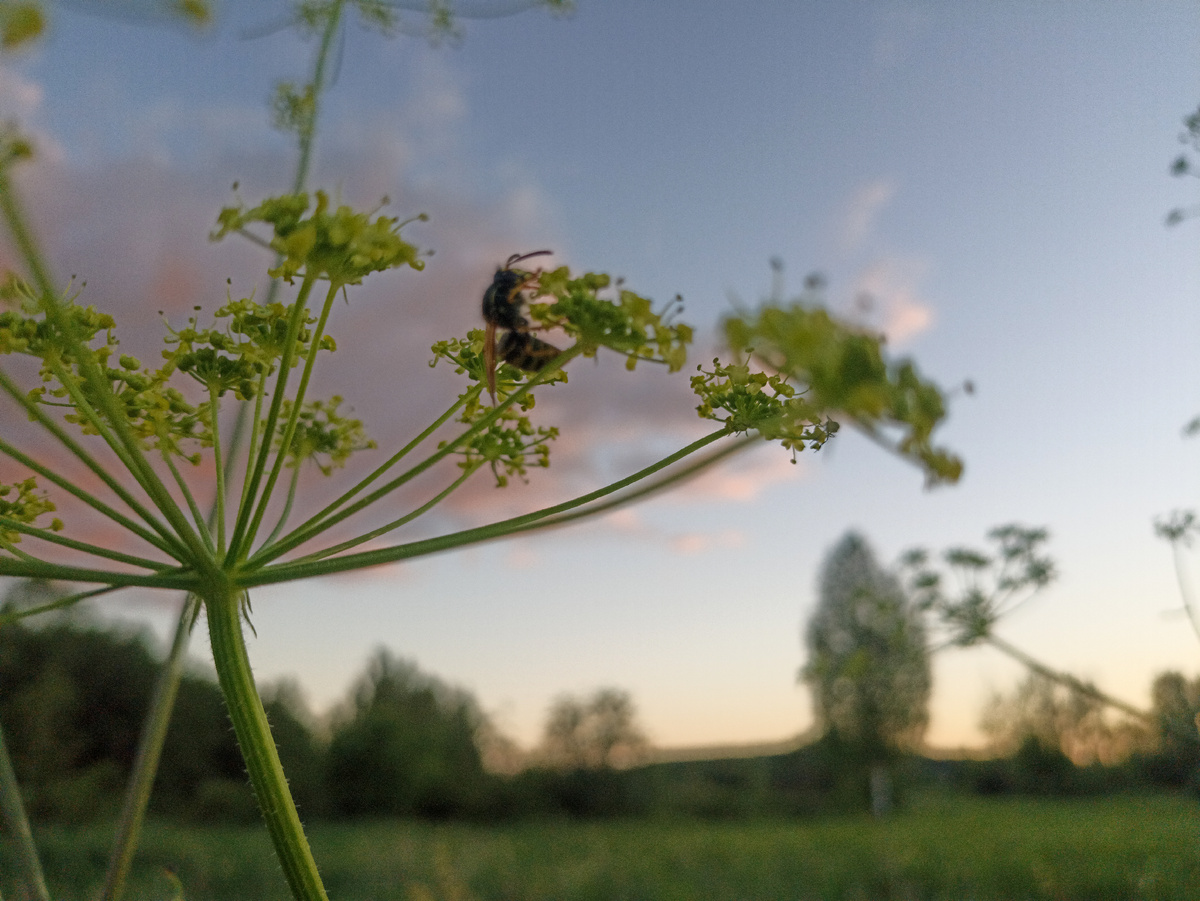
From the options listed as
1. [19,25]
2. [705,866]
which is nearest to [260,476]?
[19,25]

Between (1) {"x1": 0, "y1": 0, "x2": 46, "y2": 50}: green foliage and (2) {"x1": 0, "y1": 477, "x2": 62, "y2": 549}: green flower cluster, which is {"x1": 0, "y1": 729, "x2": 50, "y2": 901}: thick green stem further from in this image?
(1) {"x1": 0, "y1": 0, "x2": 46, "y2": 50}: green foliage

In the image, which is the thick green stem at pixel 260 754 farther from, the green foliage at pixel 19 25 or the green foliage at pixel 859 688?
the green foliage at pixel 859 688

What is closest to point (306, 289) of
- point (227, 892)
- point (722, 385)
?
point (722, 385)

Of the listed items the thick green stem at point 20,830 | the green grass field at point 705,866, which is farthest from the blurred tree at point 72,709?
the thick green stem at point 20,830

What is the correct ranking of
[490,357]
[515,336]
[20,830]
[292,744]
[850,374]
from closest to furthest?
[850,374]
[20,830]
[490,357]
[515,336]
[292,744]

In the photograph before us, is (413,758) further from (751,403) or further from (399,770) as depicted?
(751,403)

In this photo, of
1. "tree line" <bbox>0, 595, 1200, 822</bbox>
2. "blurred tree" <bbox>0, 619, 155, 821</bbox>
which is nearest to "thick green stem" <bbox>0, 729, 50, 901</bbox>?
"tree line" <bbox>0, 595, 1200, 822</bbox>

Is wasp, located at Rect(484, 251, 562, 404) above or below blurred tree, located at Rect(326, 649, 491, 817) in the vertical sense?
above
